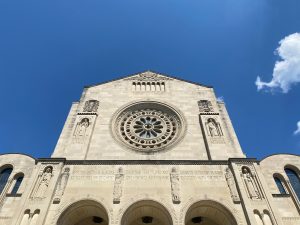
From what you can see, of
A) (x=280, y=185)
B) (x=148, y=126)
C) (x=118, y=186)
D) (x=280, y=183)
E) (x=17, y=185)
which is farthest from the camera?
(x=148, y=126)

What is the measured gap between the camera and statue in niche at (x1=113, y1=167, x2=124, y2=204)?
1172 cm

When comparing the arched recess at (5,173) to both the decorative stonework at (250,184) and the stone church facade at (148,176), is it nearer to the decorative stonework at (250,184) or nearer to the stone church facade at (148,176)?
the stone church facade at (148,176)

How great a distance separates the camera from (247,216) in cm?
1104

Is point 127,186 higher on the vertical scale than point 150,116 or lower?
lower

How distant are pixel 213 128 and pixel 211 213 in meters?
5.45

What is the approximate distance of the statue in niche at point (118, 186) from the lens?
38.4 feet

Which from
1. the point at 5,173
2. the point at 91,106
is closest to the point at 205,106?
the point at 91,106

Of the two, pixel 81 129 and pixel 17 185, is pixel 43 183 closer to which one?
pixel 17 185

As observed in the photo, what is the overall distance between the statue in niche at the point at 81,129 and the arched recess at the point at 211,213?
7420 mm

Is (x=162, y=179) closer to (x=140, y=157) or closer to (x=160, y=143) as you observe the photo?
(x=140, y=157)

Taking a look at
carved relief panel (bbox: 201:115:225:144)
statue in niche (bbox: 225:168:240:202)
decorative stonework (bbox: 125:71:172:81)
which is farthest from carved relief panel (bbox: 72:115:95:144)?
statue in niche (bbox: 225:168:240:202)

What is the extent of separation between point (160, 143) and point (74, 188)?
5834 millimetres

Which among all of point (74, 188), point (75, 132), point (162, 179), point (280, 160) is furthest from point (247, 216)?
point (75, 132)

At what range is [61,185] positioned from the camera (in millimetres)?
12352
